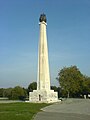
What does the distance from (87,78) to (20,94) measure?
26.0 meters

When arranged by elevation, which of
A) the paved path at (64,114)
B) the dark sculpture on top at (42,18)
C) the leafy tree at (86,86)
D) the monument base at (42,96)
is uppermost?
the dark sculpture on top at (42,18)

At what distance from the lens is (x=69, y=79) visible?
250ft

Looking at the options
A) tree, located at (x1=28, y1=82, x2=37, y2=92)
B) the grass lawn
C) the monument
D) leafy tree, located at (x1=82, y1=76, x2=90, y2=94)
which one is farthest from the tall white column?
tree, located at (x1=28, y1=82, x2=37, y2=92)

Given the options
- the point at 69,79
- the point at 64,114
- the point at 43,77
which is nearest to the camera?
the point at 64,114

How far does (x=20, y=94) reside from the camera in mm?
69812

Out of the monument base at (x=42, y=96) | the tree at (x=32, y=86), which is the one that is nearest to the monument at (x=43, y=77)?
the monument base at (x=42, y=96)

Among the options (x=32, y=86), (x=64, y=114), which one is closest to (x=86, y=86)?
(x=32, y=86)

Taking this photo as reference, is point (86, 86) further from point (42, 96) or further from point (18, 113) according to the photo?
point (18, 113)

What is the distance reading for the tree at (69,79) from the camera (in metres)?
75.8

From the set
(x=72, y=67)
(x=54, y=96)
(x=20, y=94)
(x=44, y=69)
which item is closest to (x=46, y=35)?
(x=44, y=69)

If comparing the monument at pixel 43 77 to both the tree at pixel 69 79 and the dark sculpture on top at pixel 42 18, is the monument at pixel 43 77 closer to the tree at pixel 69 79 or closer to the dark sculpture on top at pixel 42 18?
the dark sculpture on top at pixel 42 18

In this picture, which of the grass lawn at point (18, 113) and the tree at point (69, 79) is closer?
the grass lawn at point (18, 113)

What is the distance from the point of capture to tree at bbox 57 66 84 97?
75.8 meters

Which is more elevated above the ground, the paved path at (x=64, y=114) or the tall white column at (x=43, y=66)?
the tall white column at (x=43, y=66)
